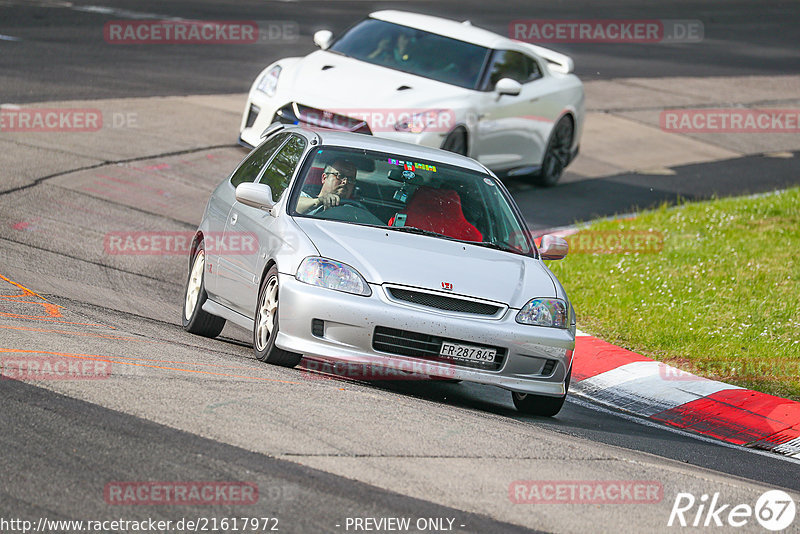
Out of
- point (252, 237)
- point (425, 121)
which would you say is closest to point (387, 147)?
point (252, 237)

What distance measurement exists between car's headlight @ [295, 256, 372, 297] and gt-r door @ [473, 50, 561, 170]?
7.17 meters

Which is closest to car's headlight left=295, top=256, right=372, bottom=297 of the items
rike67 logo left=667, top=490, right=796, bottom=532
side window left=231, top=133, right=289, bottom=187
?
side window left=231, top=133, right=289, bottom=187

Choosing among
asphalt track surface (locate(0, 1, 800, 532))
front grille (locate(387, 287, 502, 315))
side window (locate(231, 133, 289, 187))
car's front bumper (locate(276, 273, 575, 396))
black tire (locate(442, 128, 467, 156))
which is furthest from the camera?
black tire (locate(442, 128, 467, 156))

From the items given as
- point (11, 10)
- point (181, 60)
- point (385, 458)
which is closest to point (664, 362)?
point (385, 458)

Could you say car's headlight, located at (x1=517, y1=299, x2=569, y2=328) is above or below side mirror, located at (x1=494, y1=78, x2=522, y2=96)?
below

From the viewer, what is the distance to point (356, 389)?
271 inches

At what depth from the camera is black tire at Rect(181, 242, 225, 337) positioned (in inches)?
341

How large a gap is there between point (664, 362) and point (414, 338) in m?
3.20

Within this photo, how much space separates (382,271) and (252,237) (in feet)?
4.08

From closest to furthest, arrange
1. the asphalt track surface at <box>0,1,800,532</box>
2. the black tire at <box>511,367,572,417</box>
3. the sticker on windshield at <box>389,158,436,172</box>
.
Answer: the asphalt track surface at <box>0,1,800,532</box> → the black tire at <box>511,367,572,417</box> → the sticker on windshield at <box>389,158,436,172</box>

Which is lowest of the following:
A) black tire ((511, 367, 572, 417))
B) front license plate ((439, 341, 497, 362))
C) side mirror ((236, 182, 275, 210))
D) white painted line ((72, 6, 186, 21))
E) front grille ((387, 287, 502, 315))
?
black tire ((511, 367, 572, 417))

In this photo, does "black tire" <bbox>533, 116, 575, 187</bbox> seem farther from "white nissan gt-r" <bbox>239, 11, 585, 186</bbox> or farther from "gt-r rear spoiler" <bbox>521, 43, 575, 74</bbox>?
"gt-r rear spoiler" <bbox>521, 43, 575, 74</bbox>

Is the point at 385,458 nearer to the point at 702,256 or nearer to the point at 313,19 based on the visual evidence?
the point at 702,256

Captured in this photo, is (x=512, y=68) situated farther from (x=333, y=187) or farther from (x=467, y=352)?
(x=467, y=352)
